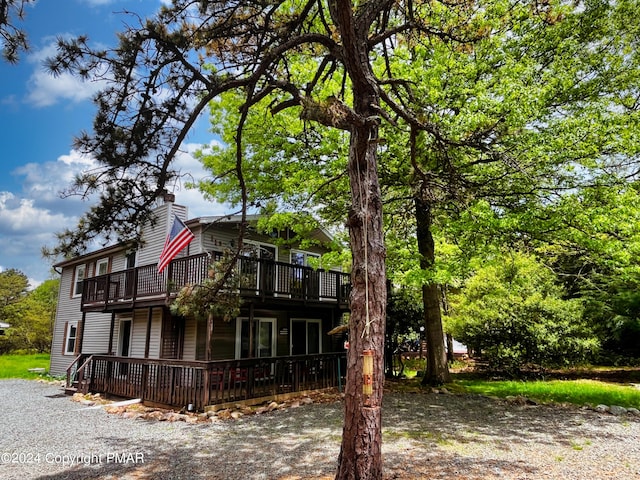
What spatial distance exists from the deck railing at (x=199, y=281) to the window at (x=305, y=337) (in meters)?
1.92

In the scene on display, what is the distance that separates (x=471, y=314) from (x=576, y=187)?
275 inches

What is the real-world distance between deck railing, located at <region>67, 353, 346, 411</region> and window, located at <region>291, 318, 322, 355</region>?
10.9ft

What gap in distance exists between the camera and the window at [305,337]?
16750 millimetres

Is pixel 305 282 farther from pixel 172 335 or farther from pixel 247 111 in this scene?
pixel 247 111

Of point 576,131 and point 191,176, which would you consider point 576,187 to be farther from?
point 191,176

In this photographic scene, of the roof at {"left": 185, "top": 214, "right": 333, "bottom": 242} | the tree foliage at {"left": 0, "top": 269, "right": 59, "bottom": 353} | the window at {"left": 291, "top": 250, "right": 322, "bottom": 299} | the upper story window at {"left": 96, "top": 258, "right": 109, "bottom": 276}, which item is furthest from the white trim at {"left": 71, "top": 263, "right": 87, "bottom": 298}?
the tree foliage at {"left": 0, "top": 269, "right": 59, "bottom": 353}

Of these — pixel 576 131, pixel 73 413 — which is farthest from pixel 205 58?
pixel 73 413

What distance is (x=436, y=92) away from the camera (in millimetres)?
10141

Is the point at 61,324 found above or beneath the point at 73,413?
above

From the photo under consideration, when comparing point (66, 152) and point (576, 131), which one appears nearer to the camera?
point (66, 152)

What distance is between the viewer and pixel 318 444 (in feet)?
21.2

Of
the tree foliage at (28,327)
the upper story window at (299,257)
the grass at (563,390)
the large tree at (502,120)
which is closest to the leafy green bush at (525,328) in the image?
the grass at (563,390)

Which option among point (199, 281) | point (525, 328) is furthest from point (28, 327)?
point (525, 328)

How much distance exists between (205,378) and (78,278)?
1483 cm
